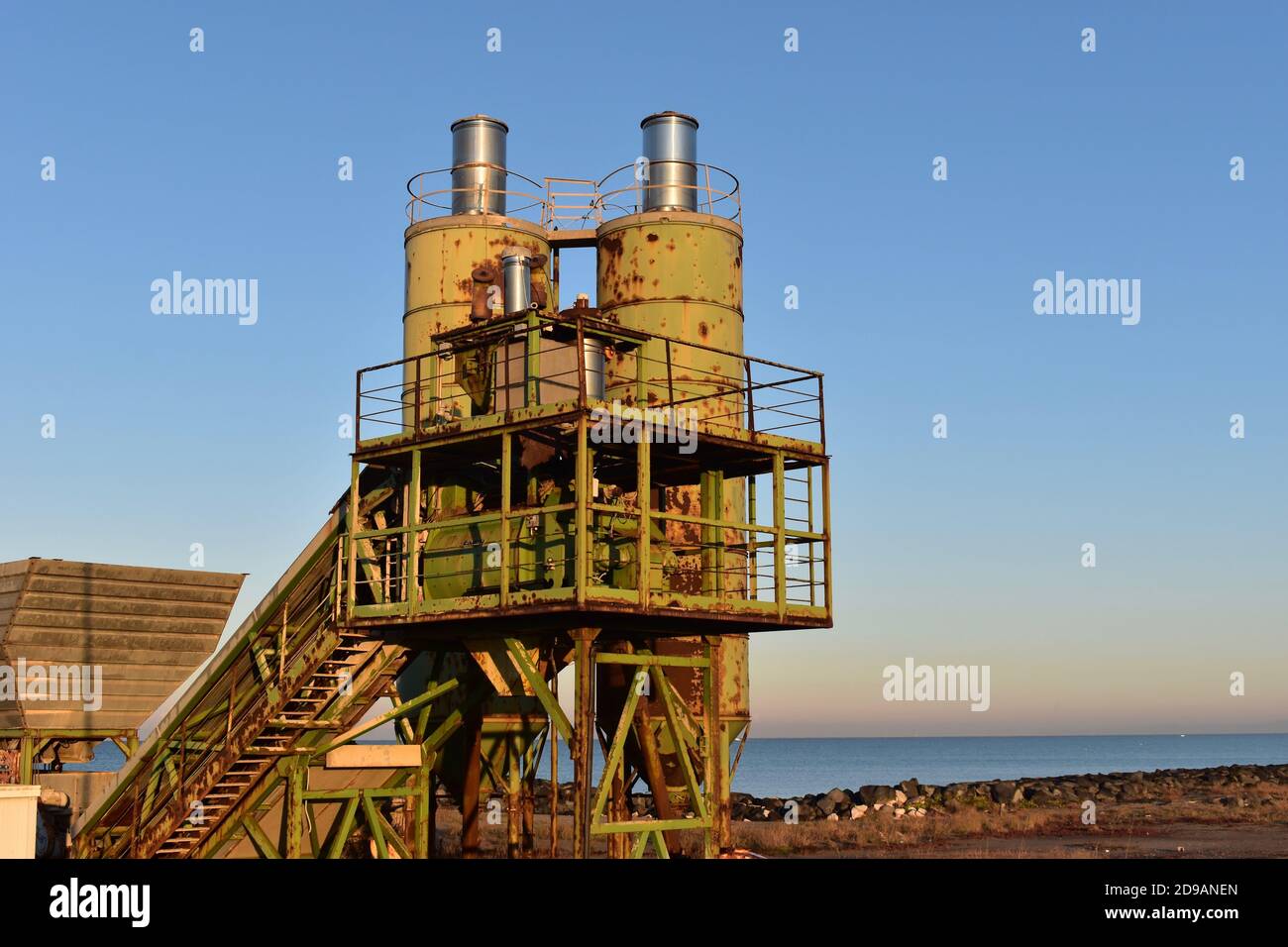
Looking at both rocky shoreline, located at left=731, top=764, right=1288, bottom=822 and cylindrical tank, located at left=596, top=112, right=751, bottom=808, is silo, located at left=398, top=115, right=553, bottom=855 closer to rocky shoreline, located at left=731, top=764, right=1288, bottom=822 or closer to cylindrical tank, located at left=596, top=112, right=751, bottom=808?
cylindrical tank, located at left=596, top=112, right=751, bottom=808

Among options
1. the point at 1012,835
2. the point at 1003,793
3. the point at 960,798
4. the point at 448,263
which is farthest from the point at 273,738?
the point at 1003,793

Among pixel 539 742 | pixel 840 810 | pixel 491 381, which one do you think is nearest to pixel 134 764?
pixel 539 742

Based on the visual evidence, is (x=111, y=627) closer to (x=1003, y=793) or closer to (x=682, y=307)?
(x=682, y=307)

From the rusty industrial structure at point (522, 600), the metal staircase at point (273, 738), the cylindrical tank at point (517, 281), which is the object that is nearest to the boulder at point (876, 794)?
the rusty industrial structure at point (522, 600)

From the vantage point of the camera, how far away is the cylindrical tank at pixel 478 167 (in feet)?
96.3

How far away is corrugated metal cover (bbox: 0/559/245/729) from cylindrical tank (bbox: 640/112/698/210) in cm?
1086

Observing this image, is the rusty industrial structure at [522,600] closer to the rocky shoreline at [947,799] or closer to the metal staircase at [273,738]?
the metal staircase at [273,738]

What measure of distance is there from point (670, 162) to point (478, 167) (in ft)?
14.0

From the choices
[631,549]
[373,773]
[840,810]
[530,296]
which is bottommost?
[840,810]

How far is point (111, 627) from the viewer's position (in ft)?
81.1
